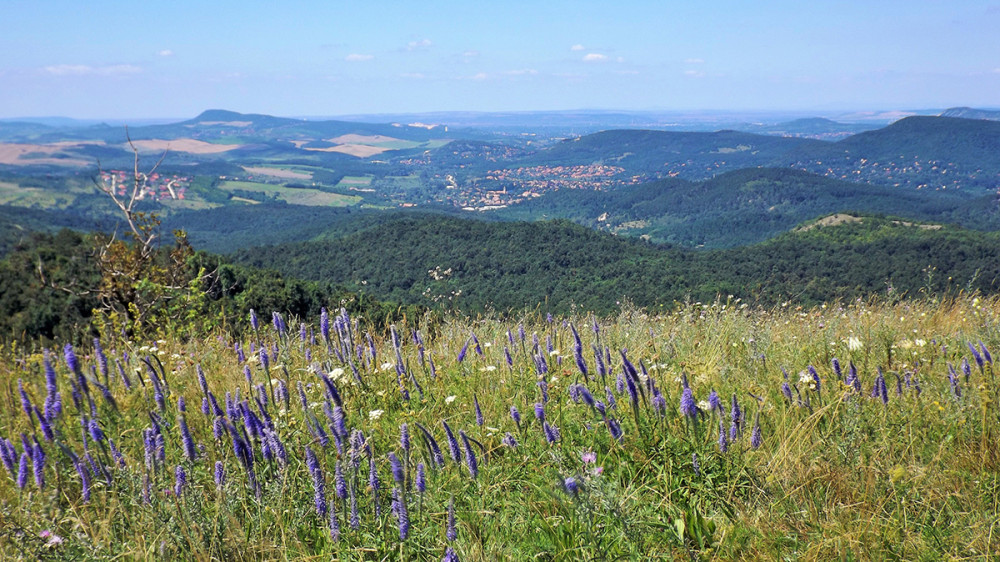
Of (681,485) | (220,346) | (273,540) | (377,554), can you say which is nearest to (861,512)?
(681,485)

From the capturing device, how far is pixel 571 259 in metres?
75.6

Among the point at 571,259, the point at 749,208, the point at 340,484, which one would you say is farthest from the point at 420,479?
the point at 749,208

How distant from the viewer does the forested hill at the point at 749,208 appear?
155625mm

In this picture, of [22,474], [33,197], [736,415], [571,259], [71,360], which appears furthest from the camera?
[33,197]

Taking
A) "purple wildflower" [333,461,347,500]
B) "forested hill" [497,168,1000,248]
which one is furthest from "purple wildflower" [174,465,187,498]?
"forested hill" [497,168,1000,248]

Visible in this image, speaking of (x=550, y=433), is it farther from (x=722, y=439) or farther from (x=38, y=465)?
(x=38, y=465)

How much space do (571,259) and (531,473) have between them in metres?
73.6

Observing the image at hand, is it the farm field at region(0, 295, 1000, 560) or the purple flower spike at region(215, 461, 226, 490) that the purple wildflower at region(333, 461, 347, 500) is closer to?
the farm field at region(0, 295, 1000, 560)

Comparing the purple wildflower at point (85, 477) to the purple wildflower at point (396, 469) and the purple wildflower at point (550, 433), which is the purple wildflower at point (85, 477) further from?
the purple wildflower at point (550, 433)


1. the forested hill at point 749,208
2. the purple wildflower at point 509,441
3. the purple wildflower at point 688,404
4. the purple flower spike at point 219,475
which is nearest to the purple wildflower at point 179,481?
the purple flower spike at point 219,475

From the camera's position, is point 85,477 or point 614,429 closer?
point 85,477

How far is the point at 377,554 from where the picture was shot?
86.7 inches

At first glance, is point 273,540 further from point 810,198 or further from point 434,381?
point 810,198

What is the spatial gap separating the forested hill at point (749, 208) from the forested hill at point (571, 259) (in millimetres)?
74476
